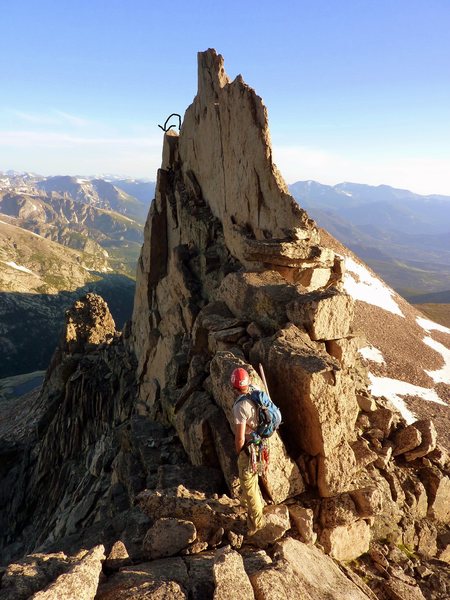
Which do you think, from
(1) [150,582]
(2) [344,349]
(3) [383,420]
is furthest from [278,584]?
(3) [383,420]

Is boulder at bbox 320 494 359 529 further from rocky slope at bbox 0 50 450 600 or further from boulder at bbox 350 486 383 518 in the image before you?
boulder at bbox 350 486 383 518

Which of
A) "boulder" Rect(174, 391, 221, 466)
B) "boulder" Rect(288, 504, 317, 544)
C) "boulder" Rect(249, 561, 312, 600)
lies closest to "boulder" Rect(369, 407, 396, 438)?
"boulder" Rect(288, 504, 317, 544)

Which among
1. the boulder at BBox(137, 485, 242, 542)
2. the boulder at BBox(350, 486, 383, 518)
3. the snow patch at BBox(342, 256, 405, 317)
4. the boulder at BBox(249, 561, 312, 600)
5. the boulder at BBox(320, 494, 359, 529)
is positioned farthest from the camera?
the snow patch at BBox(342, 256, 405, 317)

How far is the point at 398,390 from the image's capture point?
5775 cm

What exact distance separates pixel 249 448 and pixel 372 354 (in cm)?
6172

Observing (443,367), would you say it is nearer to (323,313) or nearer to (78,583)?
(323,313)

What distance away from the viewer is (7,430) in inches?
2891

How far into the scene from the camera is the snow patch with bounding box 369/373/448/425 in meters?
54.3

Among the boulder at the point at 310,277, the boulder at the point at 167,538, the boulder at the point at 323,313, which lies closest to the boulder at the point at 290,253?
the boulder at the point at 310,277

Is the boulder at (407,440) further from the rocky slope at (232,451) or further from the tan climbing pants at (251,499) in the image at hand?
the tan climbing pants at (251,499)

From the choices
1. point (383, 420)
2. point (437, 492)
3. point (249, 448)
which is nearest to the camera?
point (249, 448)

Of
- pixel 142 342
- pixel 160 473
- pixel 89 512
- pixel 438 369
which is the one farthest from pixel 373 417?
pixel 438 369

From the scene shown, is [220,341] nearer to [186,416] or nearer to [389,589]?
[186,416]

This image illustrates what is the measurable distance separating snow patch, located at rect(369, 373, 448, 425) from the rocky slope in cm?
3561
